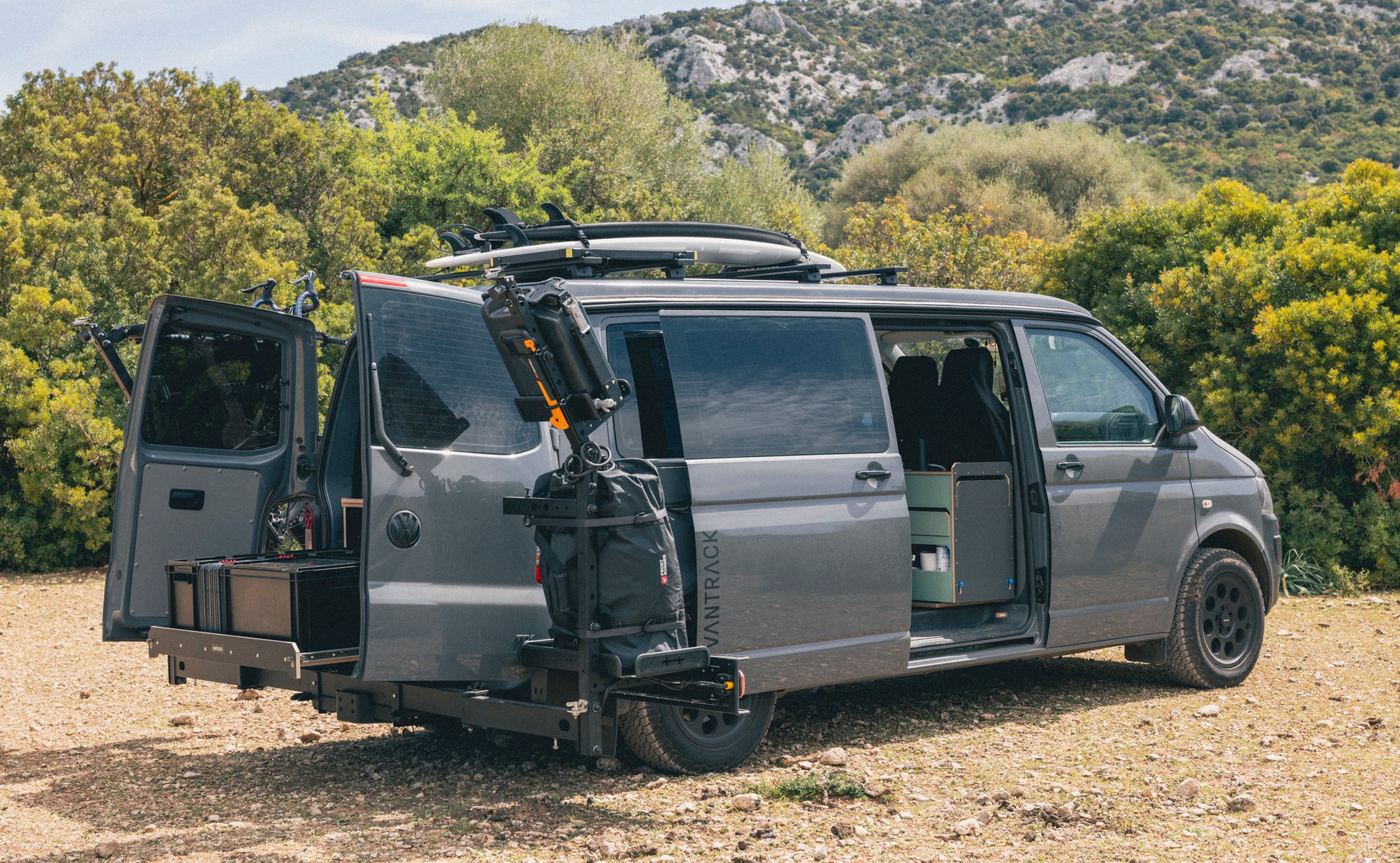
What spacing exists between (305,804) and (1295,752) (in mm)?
4479

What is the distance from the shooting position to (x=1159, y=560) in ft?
23.1

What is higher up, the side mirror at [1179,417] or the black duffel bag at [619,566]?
the side mirror at [1179,417]

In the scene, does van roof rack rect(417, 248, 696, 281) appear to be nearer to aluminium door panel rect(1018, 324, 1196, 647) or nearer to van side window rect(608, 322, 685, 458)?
van side window rect(608, 322, 685, 458)

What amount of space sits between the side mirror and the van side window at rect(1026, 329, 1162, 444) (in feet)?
0.41

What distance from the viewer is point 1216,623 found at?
7.40 m

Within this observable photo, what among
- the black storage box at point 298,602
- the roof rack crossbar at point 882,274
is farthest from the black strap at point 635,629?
the roof rack crossbar at point 882,274

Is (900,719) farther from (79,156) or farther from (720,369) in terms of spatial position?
(79,156)

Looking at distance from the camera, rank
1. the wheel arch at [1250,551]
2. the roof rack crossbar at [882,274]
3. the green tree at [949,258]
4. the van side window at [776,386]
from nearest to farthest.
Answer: the van side window at [776,386] < the roof rack crossbar at [882,274] < the wheel arch at [1250,551] < the green tree at [949,258]

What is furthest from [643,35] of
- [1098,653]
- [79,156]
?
[1098,653]

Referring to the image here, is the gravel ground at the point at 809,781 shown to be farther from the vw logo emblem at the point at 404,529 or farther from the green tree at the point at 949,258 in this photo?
the green tree at the point at 949,258

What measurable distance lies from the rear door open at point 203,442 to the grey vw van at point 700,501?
1 cm

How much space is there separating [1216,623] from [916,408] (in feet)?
7.15

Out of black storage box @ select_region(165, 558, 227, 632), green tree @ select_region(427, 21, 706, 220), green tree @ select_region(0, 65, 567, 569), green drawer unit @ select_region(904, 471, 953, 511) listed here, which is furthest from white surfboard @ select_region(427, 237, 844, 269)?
green tree @ select_region(427, 21, 706, 220)

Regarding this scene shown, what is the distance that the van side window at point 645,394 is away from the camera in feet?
17.7
